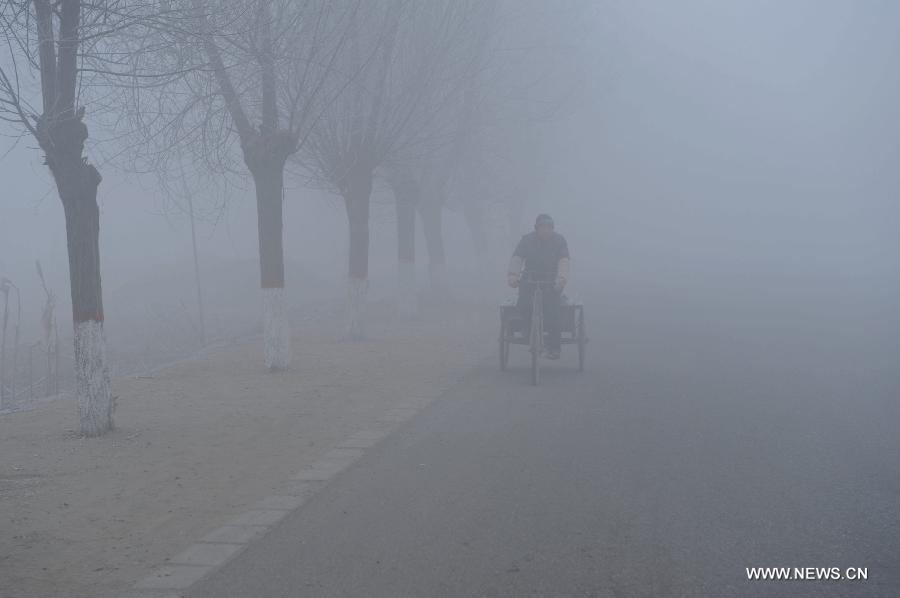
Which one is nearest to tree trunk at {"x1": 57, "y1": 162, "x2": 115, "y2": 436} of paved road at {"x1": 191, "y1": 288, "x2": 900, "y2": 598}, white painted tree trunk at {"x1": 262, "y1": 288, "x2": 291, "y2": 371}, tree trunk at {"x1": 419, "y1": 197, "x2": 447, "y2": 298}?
paved road at {"x1": 191, "y1": 288, "x2": 900, "y2": 598}

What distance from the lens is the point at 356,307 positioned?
61.0 feet

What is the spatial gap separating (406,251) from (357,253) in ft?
15.0

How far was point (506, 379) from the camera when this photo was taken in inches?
499

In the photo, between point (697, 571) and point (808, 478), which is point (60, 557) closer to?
point (697, 571)

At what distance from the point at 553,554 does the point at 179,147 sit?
9371mm

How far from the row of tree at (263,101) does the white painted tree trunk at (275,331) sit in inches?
1.1

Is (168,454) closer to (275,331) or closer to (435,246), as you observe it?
(275,331)

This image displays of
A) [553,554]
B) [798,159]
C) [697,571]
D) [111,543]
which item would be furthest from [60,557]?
[798,159]

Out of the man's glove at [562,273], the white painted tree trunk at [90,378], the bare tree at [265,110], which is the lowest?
the white painted tree trunk at [90,378]

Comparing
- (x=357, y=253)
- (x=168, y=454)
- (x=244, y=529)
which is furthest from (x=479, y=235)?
(x=244, y=529)

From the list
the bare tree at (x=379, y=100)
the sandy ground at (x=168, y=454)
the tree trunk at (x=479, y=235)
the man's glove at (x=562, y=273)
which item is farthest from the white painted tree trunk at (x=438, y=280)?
the man's glove at (x=562, y=273)

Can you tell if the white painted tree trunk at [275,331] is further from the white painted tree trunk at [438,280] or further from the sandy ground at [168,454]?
the white painted tree trunk at [438,280]

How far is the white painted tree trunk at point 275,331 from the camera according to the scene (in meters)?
14.1

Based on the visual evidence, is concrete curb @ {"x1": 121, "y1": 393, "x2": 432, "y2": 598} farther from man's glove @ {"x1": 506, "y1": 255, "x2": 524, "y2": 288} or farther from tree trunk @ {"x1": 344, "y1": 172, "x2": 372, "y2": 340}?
tree trunk @ {"x1": 344, "y1": 172, "x2": 372, "y2": 340}
